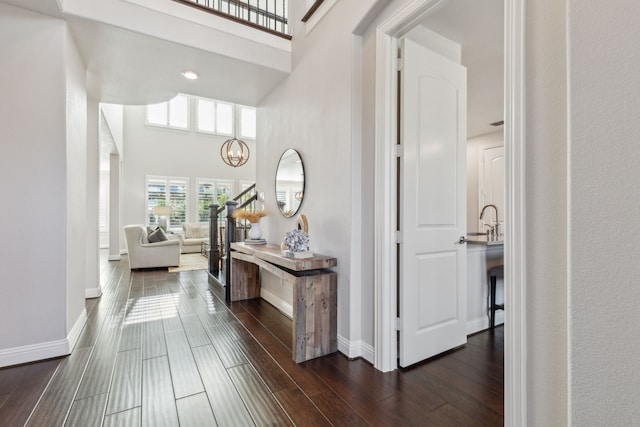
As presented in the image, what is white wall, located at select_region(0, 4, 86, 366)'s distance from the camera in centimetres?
219

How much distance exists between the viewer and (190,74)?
327 cm

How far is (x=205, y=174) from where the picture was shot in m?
9.72

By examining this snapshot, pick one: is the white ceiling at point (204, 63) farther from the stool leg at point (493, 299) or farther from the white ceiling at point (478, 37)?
the stool leg at point (493, 299)

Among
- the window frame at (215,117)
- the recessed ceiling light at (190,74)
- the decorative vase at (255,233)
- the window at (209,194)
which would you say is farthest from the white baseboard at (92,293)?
the window frame at (215,117)

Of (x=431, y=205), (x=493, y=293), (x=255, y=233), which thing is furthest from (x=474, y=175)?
(x=255, y=233)

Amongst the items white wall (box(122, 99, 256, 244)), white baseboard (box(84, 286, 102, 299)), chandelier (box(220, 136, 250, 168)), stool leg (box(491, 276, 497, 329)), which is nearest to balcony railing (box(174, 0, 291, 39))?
chandelier (box(220, 136, 250, 168))

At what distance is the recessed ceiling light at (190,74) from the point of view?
3232 mm

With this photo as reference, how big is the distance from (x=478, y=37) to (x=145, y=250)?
19.6 feet

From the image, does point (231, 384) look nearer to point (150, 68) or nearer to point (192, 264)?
point (150, 68)

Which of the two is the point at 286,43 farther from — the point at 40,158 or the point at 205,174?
the point at 205,174

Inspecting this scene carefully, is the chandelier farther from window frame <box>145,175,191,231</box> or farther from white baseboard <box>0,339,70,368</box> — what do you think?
window frame <box>145,175,191,231</box>

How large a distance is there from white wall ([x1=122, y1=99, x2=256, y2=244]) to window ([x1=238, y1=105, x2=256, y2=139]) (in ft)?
2.32

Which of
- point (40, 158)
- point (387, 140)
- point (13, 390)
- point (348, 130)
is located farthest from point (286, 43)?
point (13, 390)

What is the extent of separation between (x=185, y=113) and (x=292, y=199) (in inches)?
310
